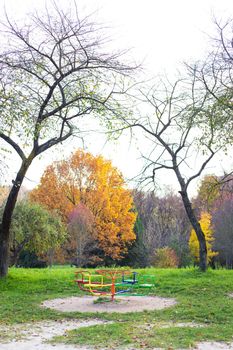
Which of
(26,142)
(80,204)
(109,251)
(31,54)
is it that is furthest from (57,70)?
(109,251)

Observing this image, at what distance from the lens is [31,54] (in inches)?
507

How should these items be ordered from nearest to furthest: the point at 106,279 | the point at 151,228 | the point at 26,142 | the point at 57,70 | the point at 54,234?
the point at 26,142 < the point at 57,70 < the point at 106,279 < the point at 54,234 < the point at 151,228

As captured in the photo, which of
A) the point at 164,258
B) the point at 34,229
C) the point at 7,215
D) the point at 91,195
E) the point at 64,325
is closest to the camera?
the point at 64,325

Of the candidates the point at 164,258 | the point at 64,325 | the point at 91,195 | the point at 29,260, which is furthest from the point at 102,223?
the point at 64,325

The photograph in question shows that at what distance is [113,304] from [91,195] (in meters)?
21.2

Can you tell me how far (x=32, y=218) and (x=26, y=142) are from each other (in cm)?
629

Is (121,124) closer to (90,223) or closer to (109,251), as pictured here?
(90,223)

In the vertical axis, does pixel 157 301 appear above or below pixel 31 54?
below

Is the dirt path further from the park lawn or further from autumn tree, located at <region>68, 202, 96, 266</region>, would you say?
autumn tree, located at <region>68, 202, 96, 266</region>

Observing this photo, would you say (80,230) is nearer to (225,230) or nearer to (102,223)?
(102,223)

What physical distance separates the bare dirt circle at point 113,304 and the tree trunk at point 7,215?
346 centimetres

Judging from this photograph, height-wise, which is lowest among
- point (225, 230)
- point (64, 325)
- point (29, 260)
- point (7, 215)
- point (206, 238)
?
point (64, 325)

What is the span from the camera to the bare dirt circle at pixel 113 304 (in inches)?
401

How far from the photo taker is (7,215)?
1423 centimetres
